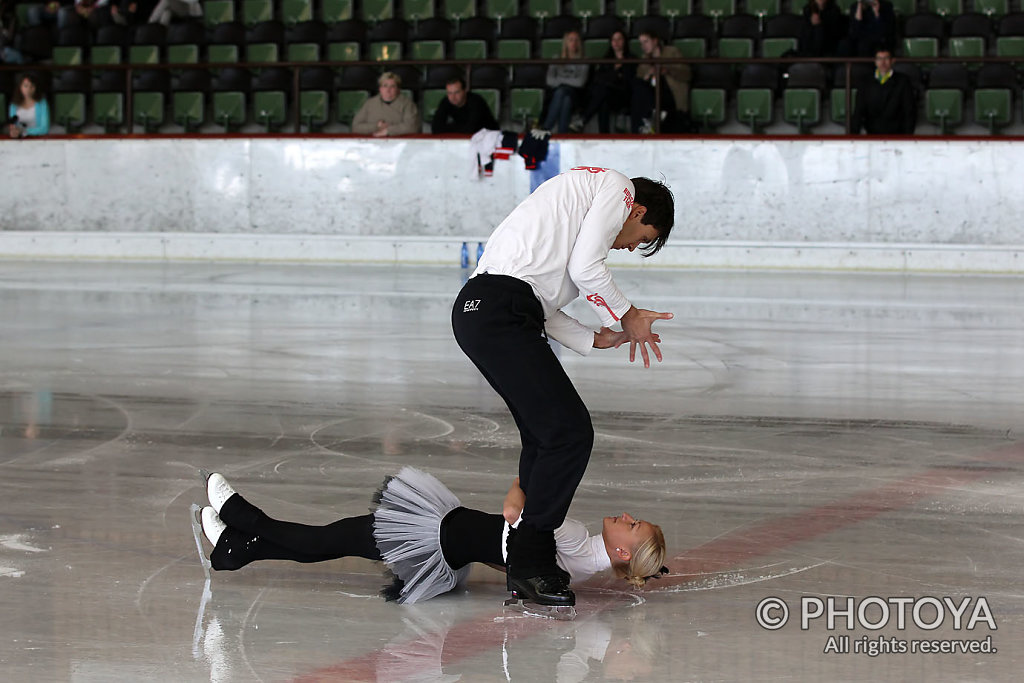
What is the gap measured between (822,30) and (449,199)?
16.3ft

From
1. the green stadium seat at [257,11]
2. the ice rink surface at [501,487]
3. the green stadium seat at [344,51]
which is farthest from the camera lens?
the green stadium seat at [257,11]

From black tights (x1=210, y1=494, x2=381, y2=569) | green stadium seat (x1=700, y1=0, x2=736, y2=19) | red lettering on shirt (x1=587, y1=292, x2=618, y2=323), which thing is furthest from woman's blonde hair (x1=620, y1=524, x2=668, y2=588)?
green stadium seat (x1=700, y1=0, x2=736, y2=19)

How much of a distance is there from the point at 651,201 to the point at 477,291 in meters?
0.58

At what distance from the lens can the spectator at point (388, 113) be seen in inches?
632

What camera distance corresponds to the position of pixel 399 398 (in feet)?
23.4

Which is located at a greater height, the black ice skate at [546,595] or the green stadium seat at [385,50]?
the green stadium seat at [385,50]

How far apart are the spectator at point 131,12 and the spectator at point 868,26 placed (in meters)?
10.1

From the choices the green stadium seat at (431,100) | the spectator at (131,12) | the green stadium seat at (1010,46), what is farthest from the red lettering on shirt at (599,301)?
the spectator at (131,12)

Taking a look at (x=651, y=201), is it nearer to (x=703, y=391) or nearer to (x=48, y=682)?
(x=48, y=682)

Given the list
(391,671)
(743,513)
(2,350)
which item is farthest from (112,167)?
(391,671)

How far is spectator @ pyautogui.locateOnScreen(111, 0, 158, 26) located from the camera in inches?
758

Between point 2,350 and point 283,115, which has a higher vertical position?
point 283,115

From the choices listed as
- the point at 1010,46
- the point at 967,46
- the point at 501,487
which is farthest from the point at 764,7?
the point at 501,487

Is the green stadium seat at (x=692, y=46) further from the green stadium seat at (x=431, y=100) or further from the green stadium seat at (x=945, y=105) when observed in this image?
the green stadium seat at (x=431, y=100)
